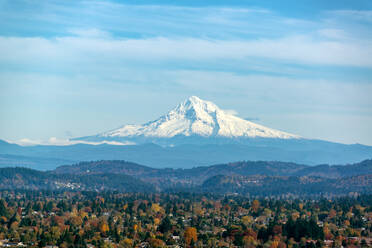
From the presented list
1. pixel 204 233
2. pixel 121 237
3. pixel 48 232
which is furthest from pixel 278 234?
pixel 48 232

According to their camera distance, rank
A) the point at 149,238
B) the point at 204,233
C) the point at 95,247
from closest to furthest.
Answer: the point at 95,247
the point at 149,238
the point at 204,233

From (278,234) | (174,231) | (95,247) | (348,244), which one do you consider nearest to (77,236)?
(95,247)

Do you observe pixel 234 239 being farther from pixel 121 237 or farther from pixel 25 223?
pixel 25 223

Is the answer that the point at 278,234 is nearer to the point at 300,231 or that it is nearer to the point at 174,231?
the point at 300,231

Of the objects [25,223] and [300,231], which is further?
[25,223]

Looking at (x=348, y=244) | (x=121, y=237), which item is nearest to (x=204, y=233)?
(x=121, y=237)

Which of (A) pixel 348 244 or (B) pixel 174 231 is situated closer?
(A) pixel 348 244

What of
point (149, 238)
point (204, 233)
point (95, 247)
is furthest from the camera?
point (204, 233)

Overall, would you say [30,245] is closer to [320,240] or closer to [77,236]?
[77,236]
